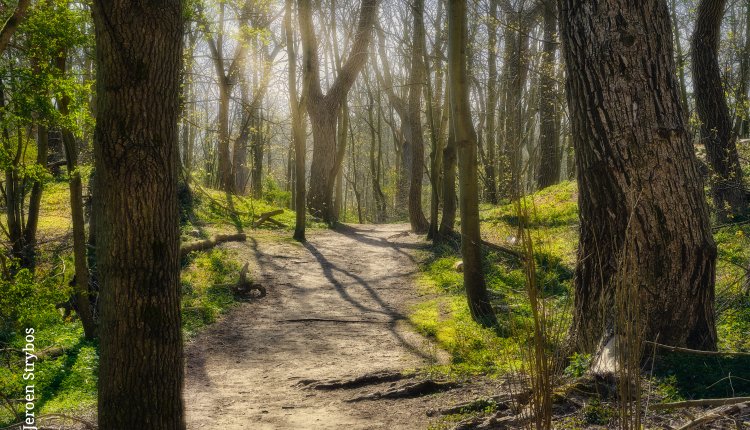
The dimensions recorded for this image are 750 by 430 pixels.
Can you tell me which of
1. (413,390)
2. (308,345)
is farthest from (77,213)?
(413,390)

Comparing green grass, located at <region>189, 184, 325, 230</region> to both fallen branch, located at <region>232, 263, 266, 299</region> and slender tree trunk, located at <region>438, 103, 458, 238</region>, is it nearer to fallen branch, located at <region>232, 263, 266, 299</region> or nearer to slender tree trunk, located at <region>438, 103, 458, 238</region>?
fallen branch, located at <region>232, 263, 266, 299</region>

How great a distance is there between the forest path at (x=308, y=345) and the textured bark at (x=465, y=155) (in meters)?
0.91

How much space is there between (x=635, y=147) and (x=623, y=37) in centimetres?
77

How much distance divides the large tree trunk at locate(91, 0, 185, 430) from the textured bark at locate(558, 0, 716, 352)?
9.20 ft

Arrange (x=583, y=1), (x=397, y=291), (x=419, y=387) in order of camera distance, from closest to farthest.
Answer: (x=583, y=1) → (x=419, y=387) → (x=397, y=291)

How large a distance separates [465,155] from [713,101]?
457cm

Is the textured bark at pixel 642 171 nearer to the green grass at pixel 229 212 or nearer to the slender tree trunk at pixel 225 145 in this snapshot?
the green grass at pixel 229 212

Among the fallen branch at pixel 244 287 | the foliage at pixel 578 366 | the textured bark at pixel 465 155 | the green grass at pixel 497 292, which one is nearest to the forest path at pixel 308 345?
the fallen branch at pixel 244 287

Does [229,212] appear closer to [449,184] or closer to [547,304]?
[449,184]

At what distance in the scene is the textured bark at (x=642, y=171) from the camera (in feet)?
12.7

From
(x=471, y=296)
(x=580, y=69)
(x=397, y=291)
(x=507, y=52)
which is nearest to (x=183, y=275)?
(x=397, y=291)

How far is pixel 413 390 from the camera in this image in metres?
4.79

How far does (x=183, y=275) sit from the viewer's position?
29.8ft

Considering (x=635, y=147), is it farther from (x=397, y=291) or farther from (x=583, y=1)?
(x=397, y=291)
